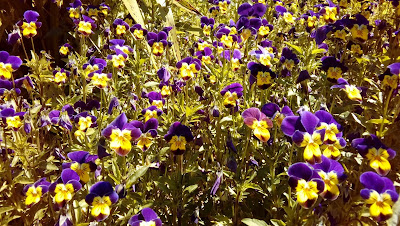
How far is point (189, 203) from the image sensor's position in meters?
2.44

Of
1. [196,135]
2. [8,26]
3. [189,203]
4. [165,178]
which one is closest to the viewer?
[165,178]

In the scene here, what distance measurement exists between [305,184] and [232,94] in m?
1.02

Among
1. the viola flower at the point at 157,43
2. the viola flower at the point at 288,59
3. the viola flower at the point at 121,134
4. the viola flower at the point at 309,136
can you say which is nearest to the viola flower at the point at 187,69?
the viola flower at the point at 157,43

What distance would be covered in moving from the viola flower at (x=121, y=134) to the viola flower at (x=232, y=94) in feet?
2.57

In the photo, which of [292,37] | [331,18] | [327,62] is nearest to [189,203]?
[327,62]

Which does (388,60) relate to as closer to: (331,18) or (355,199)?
(331,18)

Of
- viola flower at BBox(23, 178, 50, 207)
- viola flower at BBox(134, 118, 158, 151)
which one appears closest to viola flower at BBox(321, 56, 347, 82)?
viola flower at BBox(134, 118, 158, 151)

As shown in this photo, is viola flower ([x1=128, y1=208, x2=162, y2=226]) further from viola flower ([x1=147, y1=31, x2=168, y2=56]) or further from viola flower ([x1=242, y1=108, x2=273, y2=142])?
viola flower ([x1=147, y1=31, x2=168, y2=56])

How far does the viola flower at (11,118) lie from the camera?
2381 millimetres

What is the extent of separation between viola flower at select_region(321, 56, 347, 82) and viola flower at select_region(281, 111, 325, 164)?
1.07 meters

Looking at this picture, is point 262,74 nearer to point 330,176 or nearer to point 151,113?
point 151,113

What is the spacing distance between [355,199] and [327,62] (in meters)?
1.20

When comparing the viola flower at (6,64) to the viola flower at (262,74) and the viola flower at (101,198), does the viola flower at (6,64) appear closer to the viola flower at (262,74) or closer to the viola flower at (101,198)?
the viola flower at (101,198)

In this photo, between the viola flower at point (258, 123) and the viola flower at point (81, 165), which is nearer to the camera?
the viola flower at point (81, 165)
